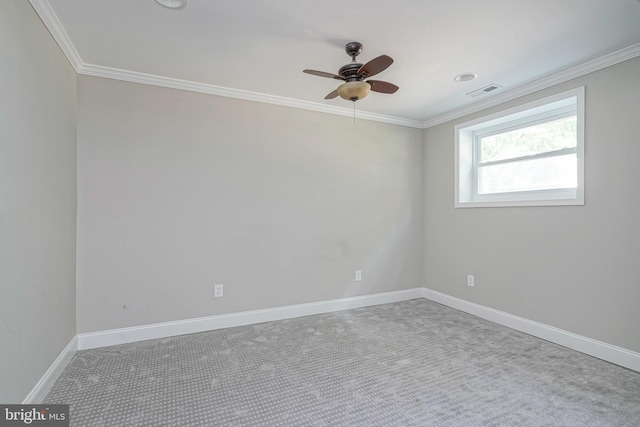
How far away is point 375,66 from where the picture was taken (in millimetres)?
2010

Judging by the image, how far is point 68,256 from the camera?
7.75 feet

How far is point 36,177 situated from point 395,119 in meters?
3.66

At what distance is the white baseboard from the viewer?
7.59ft

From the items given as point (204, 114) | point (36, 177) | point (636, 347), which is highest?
point (204, 114)

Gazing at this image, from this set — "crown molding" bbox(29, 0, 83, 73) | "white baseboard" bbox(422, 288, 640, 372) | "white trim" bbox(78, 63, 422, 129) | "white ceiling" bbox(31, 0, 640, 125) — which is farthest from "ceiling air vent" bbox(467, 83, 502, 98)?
"crown molding" bbox(29, 0, 83, 73)

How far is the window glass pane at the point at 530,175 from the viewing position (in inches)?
110

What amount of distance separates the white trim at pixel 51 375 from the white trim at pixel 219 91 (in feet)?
7.42

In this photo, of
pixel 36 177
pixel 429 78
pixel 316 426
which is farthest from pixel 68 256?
pixel 429 78

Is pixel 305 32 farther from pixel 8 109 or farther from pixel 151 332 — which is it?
pixel 151 332

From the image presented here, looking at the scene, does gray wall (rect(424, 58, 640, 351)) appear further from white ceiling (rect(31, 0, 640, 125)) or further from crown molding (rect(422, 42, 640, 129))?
white ceiling (rect(31, 0, 640, 125))

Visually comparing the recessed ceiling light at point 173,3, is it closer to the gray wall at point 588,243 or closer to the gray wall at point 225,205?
the gray wall at point 225,205

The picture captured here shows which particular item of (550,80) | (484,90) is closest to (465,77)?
(484,90)

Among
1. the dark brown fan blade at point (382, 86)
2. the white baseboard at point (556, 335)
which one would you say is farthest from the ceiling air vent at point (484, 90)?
the white baseboard at point (556, 335)

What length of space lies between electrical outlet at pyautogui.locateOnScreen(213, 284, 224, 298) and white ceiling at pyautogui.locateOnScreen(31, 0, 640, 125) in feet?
6.57
